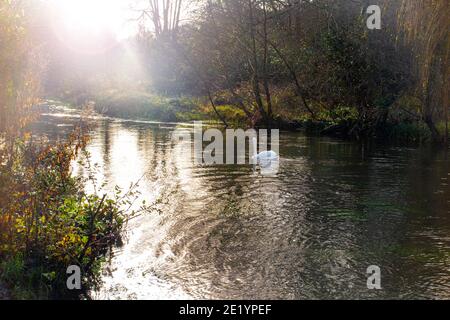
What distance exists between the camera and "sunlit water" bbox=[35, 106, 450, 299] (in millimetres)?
7930

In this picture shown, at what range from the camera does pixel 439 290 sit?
308 inches

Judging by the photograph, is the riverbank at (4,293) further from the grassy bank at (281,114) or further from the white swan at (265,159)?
the grassy bank at (281,114)

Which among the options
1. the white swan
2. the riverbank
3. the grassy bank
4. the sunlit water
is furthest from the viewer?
the grassy bank

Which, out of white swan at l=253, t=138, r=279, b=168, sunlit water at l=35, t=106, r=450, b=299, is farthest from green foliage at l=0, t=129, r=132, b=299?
white swan at l=253, t=138, r=279, b=168

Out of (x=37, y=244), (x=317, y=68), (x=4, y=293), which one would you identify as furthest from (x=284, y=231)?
(x=317, y=68)

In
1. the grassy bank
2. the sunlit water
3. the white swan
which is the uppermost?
the grassy bank

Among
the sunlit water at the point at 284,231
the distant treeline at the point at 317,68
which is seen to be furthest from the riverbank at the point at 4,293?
the distant treeline at the point at 317,68

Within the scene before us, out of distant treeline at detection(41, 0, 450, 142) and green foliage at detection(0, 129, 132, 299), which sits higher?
distant treeline at detection(41, 0, 450, 142)

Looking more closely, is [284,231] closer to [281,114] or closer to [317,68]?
[317,68]

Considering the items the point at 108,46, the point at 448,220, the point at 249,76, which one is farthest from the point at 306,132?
the point at 108,46

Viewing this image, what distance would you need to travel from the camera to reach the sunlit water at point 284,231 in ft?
26.0

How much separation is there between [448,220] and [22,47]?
897cm

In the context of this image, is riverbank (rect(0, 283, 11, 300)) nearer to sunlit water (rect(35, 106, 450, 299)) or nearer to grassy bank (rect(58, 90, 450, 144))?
sunlit water (rect(35, 106, 450, 299))

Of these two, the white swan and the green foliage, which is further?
the white swan
